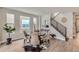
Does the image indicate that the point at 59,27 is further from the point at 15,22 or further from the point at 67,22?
the point at 15,22

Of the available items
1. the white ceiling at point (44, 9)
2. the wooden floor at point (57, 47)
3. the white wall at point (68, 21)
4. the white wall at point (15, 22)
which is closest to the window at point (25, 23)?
the white wall at point (15, 22)

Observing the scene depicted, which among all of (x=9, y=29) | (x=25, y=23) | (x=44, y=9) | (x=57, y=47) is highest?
(x=44, y=9)

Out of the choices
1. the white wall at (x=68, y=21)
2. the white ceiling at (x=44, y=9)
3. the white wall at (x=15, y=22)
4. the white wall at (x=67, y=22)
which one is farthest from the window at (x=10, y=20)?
the white wall at (x=68, y=21)

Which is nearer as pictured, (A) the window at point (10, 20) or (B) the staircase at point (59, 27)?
(A) the window at point (10, 20)

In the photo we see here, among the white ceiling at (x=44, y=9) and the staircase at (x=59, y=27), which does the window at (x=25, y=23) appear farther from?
the staircase at (x=59, y=27)

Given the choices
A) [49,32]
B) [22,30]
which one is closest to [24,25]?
[22,30]

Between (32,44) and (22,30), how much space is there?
1.34 ft

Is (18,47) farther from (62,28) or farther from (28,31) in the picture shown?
(62,28)

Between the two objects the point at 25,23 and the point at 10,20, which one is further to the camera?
the point at 25,23

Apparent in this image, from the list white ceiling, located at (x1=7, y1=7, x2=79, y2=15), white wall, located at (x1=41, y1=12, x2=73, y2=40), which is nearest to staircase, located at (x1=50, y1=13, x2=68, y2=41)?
white wall, located at (x1=41, y1=12, x2=73, y2=40)

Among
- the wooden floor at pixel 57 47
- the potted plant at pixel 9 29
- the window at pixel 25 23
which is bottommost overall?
the wooden floor at pixel 57 47

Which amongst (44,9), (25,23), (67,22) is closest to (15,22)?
(25,23)

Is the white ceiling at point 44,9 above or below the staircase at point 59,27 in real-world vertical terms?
above
